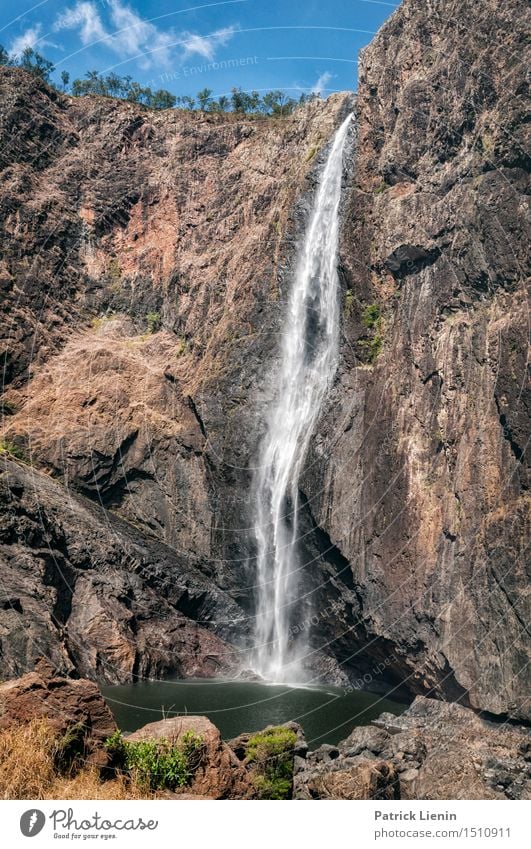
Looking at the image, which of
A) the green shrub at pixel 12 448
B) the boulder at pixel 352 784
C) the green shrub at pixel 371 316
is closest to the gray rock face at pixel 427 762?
the boulder at pixel 352 784

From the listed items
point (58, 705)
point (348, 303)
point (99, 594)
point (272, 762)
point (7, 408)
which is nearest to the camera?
point (58, 705)

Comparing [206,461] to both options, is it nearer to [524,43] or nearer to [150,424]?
[150,424]

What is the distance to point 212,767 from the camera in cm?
1817

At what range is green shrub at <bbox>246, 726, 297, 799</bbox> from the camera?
21203mm

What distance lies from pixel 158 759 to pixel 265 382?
32.6 m

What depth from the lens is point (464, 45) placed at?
4019cm

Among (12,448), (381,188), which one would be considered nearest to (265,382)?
(381,188)

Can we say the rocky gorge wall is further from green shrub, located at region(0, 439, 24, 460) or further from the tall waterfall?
the tall waterfall

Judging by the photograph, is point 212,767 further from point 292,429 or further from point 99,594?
point 292,429

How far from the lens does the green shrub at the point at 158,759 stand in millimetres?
17016

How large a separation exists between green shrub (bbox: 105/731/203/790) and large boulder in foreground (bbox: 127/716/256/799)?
7.7 inches

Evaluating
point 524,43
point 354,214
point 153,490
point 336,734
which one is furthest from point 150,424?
point 524,43

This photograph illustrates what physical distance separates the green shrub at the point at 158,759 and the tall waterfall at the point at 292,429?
2478 centimetres
